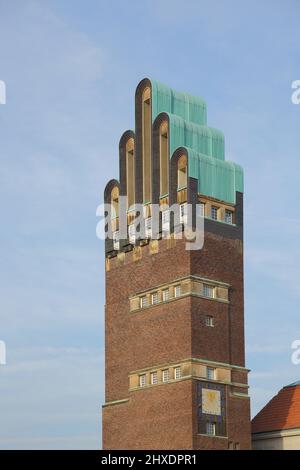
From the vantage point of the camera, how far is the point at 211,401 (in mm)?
90625

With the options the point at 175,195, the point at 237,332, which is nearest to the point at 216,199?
the point at 175,195

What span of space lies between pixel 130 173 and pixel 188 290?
512 inches

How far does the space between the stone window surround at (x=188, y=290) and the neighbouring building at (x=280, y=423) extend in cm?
1073

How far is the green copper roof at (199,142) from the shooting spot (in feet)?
311

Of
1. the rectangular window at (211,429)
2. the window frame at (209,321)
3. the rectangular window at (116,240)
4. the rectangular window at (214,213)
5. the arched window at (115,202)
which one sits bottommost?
the rectangular window at (211,429)

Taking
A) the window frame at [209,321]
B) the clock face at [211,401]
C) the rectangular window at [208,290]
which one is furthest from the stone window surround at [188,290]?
the clock face at [211,401]

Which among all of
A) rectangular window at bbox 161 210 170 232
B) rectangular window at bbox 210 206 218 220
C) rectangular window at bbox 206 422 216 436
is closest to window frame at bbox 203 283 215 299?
rectangular window at bbox 161 210 170 232

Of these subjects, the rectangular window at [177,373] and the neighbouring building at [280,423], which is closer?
the rectangular window at [177,373]

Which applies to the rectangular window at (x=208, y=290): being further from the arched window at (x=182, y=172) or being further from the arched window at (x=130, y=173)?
the arched window at (x=130, y=173)

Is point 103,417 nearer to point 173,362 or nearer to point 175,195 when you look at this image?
point 173,362

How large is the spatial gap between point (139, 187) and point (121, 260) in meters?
5.58

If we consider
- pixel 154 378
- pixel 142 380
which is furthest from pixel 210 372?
pixel 142 380

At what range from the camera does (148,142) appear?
98.9 m

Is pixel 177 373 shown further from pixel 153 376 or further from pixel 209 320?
pixel 209 320
